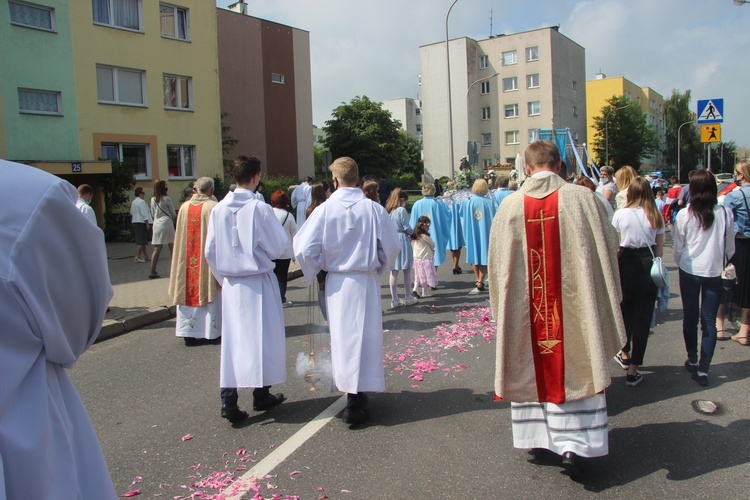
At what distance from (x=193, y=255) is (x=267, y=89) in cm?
3429

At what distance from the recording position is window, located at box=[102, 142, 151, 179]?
25.5 meters

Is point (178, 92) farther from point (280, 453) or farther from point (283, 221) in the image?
point (280, 453)

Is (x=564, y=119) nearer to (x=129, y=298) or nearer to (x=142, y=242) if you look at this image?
(x=142, y=242)

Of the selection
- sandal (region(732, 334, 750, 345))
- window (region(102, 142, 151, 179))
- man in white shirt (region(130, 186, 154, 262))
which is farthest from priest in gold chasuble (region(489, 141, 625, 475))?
window (region(102, 142, 151, 179))

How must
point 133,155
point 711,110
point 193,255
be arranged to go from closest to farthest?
point 193,255
point 711,110
point 133,155

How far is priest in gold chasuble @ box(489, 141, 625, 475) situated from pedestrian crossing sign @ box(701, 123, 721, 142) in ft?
39.6

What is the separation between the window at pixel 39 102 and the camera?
22.8 meters

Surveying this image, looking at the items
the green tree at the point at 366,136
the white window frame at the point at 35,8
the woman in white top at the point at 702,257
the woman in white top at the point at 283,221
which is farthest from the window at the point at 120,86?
the green tree at the point at 366,136

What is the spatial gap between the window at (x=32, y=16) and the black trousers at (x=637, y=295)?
23852 millimetres

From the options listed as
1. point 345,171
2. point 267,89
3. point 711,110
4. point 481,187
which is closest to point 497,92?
point 267,89

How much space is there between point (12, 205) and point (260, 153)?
129ft

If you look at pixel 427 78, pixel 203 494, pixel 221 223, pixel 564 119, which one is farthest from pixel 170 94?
pixel 564 119

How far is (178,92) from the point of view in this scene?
28078 millimetres

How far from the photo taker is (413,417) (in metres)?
4.96
